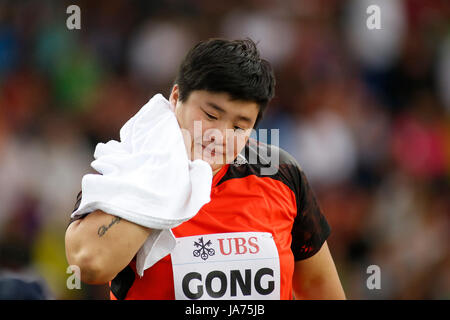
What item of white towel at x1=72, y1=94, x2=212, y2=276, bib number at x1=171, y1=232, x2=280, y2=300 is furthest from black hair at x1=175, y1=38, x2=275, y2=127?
bib number at x1=171, y1=232, x2=280, y2=300

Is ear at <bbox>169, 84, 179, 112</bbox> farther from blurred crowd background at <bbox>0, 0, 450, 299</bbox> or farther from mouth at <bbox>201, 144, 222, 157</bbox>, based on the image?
blurred crowd background at <bbox>0, 0, 450, 299</bbox>

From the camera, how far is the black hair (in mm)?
1357

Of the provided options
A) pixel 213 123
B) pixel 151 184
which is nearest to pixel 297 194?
pixel 213 123

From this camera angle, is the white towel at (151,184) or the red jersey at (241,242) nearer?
the white towel at (151,184)

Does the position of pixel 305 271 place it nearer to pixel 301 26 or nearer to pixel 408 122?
pixel 408 122

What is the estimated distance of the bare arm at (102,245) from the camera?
1149 mm

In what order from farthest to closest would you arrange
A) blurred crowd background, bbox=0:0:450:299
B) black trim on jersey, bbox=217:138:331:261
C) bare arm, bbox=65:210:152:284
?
blurred crowd background, bbox=0:0:450:299, black trim on jersey, bbox=217:138:331:261, bare arm, bbox=65:210:152:284

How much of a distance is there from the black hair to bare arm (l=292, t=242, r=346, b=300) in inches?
18.9

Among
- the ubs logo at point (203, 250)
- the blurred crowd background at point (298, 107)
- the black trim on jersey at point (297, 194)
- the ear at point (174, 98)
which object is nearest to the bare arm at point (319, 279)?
the black trim on jersey at point (297, 194)

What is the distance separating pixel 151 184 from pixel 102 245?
162 mm

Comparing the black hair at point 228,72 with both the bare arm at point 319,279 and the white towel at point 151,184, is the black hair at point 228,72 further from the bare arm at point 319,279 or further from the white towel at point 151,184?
the bare arm at point 319,279

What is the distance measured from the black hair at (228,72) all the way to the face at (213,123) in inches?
0.8

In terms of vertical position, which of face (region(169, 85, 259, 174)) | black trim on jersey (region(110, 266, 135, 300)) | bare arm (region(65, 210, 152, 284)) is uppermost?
face (region(169, 85, 259, 174))
